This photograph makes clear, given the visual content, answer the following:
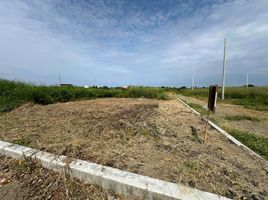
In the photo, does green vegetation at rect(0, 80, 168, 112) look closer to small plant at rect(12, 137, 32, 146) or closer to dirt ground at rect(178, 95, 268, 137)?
small plant at rect(12, 137, 32, 146)

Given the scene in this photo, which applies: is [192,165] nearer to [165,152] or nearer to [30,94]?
[165,152]

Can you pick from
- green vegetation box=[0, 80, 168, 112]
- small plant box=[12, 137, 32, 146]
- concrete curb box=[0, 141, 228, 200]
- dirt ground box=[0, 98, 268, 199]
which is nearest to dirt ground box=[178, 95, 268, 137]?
dirt ground box=[0, 98, 268, 199]

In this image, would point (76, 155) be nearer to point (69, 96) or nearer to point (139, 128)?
point (139, 128)

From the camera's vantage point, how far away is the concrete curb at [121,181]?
1.60 metres

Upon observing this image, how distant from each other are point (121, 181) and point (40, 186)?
98cm

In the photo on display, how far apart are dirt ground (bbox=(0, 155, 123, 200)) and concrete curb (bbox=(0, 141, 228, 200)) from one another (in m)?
0.07

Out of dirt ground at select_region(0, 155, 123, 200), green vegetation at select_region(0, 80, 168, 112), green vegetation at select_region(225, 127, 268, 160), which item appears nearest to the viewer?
dirt ground at select_region(0, 155, 123, 200)

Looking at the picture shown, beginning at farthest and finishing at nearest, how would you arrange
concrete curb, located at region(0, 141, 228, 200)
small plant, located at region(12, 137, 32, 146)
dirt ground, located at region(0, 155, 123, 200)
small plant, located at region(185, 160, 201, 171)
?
1. small plant, located at region(12, 137, 32, 146)
2. small plant, located at region(185, 160, 201, 171)
3. dirt ground, located at region(0, 155, 123, 200)
4. concrete curb, located at region(0, 141, 228, 200)

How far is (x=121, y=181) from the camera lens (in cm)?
177

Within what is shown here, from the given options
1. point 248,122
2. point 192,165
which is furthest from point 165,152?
point 248,122

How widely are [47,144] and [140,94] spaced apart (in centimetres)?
1221

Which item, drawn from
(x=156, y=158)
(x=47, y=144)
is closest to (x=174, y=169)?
(x=156, y=158)

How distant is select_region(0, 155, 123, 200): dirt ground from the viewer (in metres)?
1.77

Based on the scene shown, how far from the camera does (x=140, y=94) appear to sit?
48.6 ft
